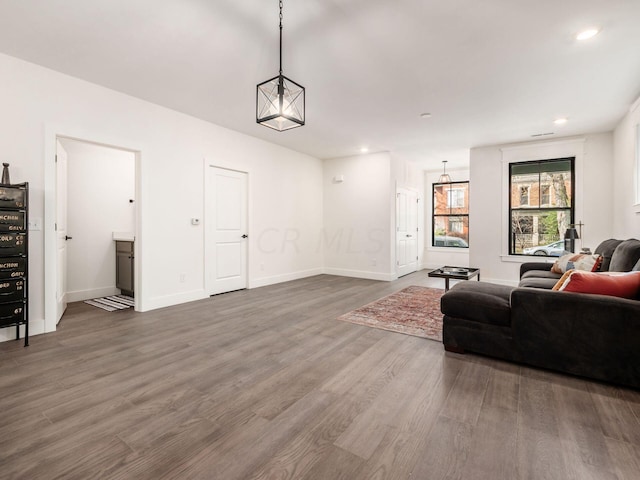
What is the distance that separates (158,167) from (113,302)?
2.13m

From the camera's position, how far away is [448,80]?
341 centimetres

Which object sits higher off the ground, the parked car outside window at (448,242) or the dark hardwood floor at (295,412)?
the parked car outside window at (448,242)

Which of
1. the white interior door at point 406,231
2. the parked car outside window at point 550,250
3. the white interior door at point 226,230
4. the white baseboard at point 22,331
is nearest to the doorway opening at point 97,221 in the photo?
the white interior door at point 226,230

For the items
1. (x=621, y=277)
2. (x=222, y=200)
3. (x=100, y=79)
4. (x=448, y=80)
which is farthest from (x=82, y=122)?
(x=621, y=277)

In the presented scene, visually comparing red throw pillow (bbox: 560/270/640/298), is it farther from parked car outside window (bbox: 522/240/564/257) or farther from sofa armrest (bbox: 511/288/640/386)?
parked car outside window (bbox: 522/240/564/257)

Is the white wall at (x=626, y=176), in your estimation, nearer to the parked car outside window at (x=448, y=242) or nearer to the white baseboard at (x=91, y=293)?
the parked car outside window at (x=448, y=242)

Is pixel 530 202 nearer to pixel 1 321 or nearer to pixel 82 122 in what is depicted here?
pixel 82 122

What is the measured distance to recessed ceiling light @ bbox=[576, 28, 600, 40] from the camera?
2.53 metres

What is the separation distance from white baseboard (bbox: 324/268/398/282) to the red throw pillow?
13.7ft

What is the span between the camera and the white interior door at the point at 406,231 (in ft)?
22.8

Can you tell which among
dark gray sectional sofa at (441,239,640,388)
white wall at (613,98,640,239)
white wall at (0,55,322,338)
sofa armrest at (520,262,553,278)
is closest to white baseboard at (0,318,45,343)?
white wall at (0,55,322,338)

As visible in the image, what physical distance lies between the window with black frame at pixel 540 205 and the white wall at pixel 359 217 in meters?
2.32

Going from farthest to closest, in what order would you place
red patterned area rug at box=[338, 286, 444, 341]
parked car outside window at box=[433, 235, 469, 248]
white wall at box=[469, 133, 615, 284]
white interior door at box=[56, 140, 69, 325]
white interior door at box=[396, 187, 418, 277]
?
parked car outside window at box=[433, 235, 469, 248]
white interior door at box=[396, 187, 418, 277]
white wall at box=[469, 133, 615, 284]
white interior door at box=[56, 140, 69, 325]
red patterned area rug at box=[338, 286, 444, 341]
